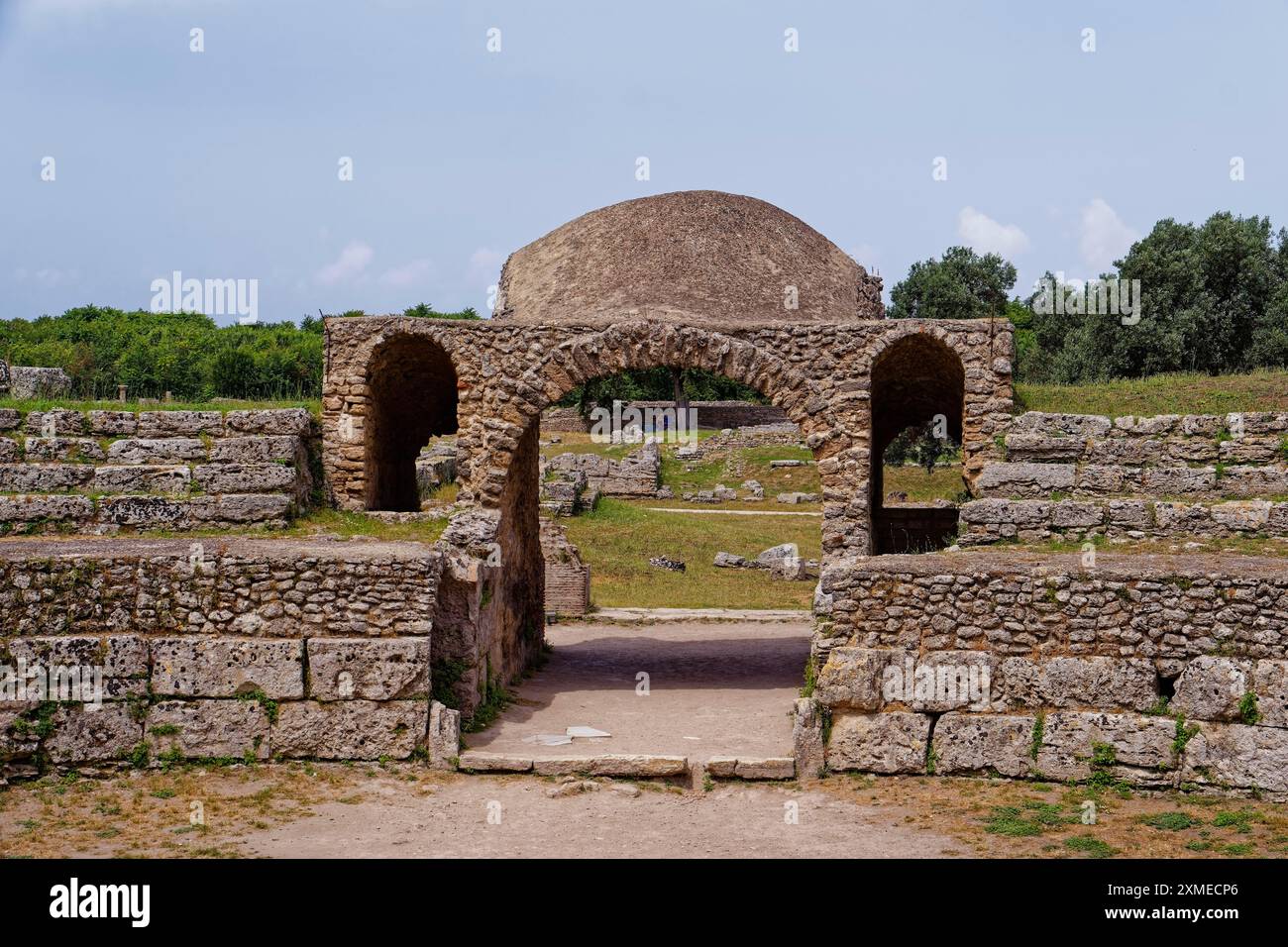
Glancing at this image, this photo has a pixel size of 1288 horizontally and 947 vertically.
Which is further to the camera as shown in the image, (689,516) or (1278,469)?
(689,516)

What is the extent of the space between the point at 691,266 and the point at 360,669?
9191 mm

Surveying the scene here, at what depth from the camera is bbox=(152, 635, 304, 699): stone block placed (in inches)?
421

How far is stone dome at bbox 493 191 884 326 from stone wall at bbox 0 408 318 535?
425cm

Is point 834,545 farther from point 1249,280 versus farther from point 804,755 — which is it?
point 1249,280

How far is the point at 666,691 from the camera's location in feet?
50.3

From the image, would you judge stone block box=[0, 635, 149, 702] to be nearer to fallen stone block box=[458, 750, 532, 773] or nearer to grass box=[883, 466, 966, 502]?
fallen stone block box=[458, 750, 532, 773]

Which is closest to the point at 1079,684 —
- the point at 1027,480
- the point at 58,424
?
the point at 1027,480

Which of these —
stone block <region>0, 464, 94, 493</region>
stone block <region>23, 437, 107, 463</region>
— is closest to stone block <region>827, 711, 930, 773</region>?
stone block <region>0, 464, 94, 493</region>

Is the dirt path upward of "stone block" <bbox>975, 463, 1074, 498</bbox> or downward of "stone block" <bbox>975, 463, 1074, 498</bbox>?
downward

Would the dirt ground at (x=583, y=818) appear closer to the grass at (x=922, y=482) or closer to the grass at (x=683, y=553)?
the grass at (x=683, y=553)

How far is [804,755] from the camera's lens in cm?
1077

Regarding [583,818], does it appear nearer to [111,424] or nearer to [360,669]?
[360,669]
